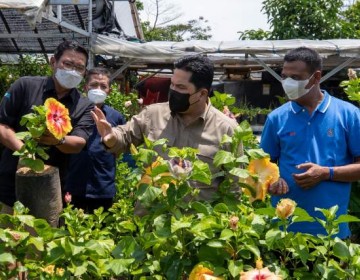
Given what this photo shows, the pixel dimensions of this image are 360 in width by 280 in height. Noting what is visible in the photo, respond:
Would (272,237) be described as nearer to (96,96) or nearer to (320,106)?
(320,106)

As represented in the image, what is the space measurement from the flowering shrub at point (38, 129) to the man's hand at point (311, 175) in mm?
955

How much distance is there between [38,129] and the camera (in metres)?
1.65

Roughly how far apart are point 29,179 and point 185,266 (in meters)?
0.56

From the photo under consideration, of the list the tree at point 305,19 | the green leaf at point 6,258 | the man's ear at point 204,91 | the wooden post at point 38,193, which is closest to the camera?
the green leaf at point 6,258

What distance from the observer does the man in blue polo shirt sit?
229 cm

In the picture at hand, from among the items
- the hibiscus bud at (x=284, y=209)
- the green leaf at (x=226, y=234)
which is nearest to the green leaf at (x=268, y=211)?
the hibiscus bud at (x=284, y=209)

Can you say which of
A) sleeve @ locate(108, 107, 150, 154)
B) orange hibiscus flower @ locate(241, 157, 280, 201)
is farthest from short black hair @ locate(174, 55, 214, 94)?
orange hibiscus flower @ locate(241, 157, 280, 201)

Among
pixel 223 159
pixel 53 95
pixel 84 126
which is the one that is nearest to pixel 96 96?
pixel 53 95

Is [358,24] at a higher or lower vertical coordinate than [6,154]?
higher

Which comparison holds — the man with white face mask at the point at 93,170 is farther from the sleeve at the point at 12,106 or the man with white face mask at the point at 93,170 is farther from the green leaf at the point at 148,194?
the green leaf at the point at 148,194

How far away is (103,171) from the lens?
136 inches

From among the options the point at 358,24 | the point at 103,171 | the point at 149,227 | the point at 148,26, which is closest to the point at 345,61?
the point at 358,24

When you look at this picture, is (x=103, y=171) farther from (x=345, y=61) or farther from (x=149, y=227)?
(x=345, y=61)

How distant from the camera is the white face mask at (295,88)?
7.74ft
